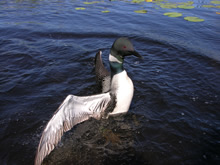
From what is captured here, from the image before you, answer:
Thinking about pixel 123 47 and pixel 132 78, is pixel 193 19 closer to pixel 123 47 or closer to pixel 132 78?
pixel 132 78

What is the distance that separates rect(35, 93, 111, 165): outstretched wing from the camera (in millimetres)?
2869

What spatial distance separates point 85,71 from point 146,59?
212 centimetres

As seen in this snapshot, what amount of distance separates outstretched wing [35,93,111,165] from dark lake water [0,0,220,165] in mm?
494

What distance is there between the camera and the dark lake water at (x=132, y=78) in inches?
133

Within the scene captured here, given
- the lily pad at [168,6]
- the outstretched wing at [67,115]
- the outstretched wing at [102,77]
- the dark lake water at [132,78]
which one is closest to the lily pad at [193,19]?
the dark lake water at [132,78]

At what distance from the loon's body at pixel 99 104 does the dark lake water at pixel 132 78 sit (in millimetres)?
435

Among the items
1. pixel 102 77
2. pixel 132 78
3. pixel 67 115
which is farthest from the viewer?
pixel 132 78

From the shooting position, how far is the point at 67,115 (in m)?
3.26

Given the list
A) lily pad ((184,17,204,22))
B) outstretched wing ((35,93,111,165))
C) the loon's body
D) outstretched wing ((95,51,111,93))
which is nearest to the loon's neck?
the loon's body

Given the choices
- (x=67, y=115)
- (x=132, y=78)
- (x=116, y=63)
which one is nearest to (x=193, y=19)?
(x=132, y=78)

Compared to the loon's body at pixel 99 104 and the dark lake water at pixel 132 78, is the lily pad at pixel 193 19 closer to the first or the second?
the dark lake water at pixel 132 78

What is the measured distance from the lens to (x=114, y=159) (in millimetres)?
3262

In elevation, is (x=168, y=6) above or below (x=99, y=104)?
above

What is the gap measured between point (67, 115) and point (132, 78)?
2638 millimetres
